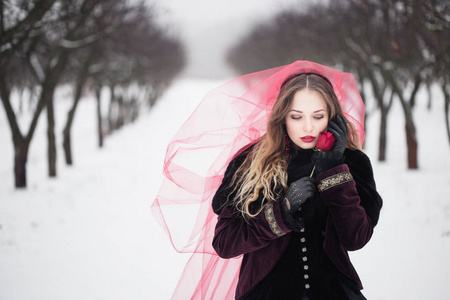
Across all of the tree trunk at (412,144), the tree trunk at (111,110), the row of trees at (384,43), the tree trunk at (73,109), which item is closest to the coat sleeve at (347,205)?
the row of trees at (384,43)

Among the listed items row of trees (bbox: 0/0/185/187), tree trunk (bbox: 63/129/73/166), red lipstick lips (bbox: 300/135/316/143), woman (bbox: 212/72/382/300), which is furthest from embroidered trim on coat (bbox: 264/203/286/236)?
tree trunk (bbox: 63/129/73/166)

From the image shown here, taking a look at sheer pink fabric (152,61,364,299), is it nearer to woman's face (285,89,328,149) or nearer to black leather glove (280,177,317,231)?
woman's face (285,89,328,149)

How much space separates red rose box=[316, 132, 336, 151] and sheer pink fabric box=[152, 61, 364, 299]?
0.54 m

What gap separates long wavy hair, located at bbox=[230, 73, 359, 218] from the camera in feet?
5.84

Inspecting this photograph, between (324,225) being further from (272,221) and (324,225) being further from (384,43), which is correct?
(384,43)

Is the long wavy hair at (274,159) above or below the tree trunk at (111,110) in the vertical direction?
below

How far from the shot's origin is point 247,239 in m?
1.70

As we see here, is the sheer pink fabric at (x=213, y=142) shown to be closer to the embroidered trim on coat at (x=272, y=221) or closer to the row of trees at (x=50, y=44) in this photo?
the embroidered trim on coat at (x=272, y=221)

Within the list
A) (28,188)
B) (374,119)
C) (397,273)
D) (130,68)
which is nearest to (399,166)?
(397,273)

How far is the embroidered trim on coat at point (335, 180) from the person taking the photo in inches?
63.9

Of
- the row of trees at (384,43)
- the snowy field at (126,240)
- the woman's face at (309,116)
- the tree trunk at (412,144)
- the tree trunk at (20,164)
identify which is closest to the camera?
the woman's face at (309,116)

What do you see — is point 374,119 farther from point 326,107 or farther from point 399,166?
point 326,107

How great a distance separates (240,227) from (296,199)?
0.35 metres

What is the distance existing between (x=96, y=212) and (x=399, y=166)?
27.8 feet
